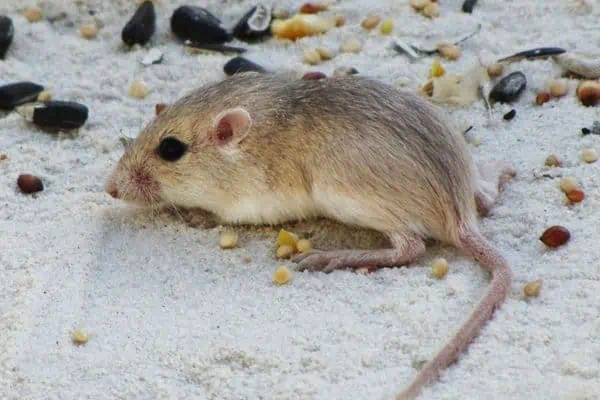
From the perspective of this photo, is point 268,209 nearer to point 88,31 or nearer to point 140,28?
point 140,28

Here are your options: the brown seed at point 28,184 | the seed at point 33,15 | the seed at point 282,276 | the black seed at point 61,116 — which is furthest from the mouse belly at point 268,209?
the seed at point 33,15

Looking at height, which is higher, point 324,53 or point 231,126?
point 231,126

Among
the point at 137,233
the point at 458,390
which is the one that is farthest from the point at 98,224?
the point at 458,390

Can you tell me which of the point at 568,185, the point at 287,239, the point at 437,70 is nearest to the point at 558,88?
the point at 437,70

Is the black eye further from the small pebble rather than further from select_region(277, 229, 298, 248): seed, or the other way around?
the small pebble

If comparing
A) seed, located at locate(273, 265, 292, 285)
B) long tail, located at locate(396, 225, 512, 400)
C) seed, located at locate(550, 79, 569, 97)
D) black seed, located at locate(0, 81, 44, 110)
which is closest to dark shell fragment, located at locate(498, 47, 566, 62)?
seed, located at locate(550, 79, 569, 97)

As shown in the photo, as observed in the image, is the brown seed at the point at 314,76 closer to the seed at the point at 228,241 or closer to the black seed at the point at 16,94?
the seed at the point at 228,241
